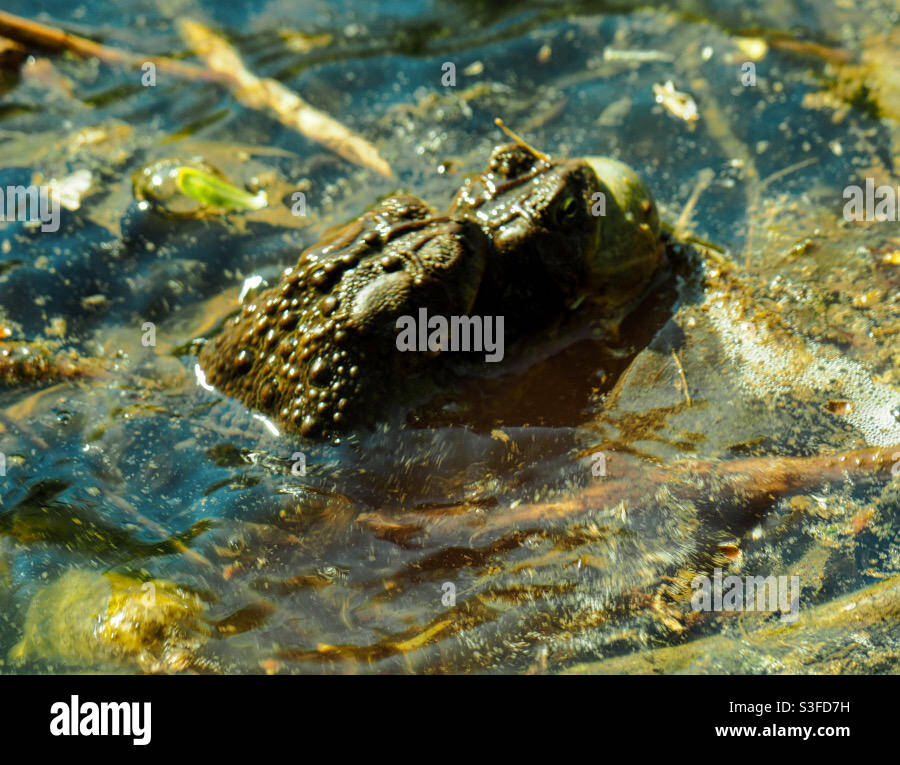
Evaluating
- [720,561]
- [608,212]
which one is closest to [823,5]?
[608,212]

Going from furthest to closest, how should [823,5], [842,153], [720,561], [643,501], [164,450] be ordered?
[823,5], [842,153], [164,450], [643,501], [720,561]

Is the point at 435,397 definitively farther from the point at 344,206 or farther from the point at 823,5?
the point at 823,5

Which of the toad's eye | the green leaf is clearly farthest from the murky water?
the toad's eye

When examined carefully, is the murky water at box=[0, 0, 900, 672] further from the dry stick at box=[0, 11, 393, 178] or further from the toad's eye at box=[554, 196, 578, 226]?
the toad's eye at box=[554, 196, 578, 226]

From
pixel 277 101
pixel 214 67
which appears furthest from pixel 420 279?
pixel 214 67

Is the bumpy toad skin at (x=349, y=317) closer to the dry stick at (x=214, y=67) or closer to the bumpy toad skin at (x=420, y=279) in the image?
the bumpy toad skin at (x=420, y=279)

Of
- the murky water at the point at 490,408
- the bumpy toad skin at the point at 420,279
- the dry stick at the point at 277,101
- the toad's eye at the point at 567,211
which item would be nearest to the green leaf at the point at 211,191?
the murky water at the point at 490,408
